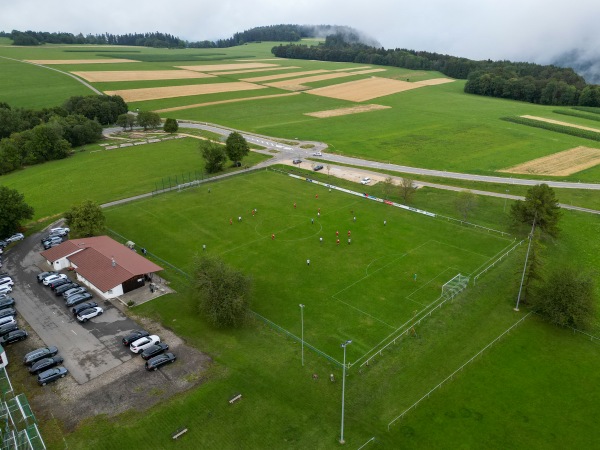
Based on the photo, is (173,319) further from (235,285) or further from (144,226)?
(144,226)

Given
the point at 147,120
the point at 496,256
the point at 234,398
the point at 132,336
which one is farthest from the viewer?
the point at 147,120

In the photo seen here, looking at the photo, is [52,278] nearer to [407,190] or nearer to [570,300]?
[407,190]

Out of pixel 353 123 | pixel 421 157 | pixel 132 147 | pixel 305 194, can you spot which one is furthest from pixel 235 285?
pixel 353 123

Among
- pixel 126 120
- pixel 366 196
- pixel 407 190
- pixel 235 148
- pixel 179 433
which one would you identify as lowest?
pixel 179 433

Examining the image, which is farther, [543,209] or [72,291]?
[543,209]

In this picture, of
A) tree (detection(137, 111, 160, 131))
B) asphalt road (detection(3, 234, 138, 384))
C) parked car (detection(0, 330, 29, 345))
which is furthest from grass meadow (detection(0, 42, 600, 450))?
tree (detection(137, 111, 160, 131))

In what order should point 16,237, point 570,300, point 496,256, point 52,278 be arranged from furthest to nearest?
point 16,237, point 496,256, point 52,278, point 570,300

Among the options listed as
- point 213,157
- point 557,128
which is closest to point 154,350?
point 213,157
